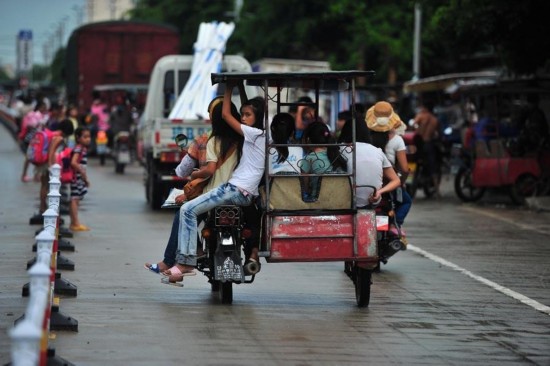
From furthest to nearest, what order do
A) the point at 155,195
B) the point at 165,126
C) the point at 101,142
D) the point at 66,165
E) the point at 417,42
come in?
the point at 417,42 → the point at 101,142 → the point at 155,195 → the point at 165,126 → the point at 66,165

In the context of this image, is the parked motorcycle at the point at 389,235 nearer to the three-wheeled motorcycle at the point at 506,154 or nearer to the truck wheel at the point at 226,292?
the truck wheel at the point at 226,292

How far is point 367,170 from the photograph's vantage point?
11805 millimetres

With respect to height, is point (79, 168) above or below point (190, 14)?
below

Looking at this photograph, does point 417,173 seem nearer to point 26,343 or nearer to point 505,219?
point 505,219

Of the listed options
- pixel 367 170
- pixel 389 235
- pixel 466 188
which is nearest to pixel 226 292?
pixel 367 170

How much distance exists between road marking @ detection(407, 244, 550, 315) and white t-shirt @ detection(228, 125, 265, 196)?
2673mm

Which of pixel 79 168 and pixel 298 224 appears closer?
pixel 298 224

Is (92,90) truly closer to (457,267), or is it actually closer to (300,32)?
(300,32)

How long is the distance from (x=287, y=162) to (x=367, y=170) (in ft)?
2.65

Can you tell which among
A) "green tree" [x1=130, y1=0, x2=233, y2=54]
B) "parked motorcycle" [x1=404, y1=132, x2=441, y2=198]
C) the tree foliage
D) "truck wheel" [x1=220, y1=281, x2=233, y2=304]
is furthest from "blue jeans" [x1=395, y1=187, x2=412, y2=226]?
"green tree" [x1=130, y1=0, x2=233, y2=54]

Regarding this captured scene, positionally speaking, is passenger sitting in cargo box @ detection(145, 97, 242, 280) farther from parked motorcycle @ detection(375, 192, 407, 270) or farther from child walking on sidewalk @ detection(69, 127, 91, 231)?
child walking on sidewalk @ detection(69, 127, 91, 231)

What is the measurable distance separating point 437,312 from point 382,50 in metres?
40.0

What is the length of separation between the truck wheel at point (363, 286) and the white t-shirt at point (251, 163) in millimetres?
1096

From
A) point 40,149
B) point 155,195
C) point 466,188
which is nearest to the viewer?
point 40,149
